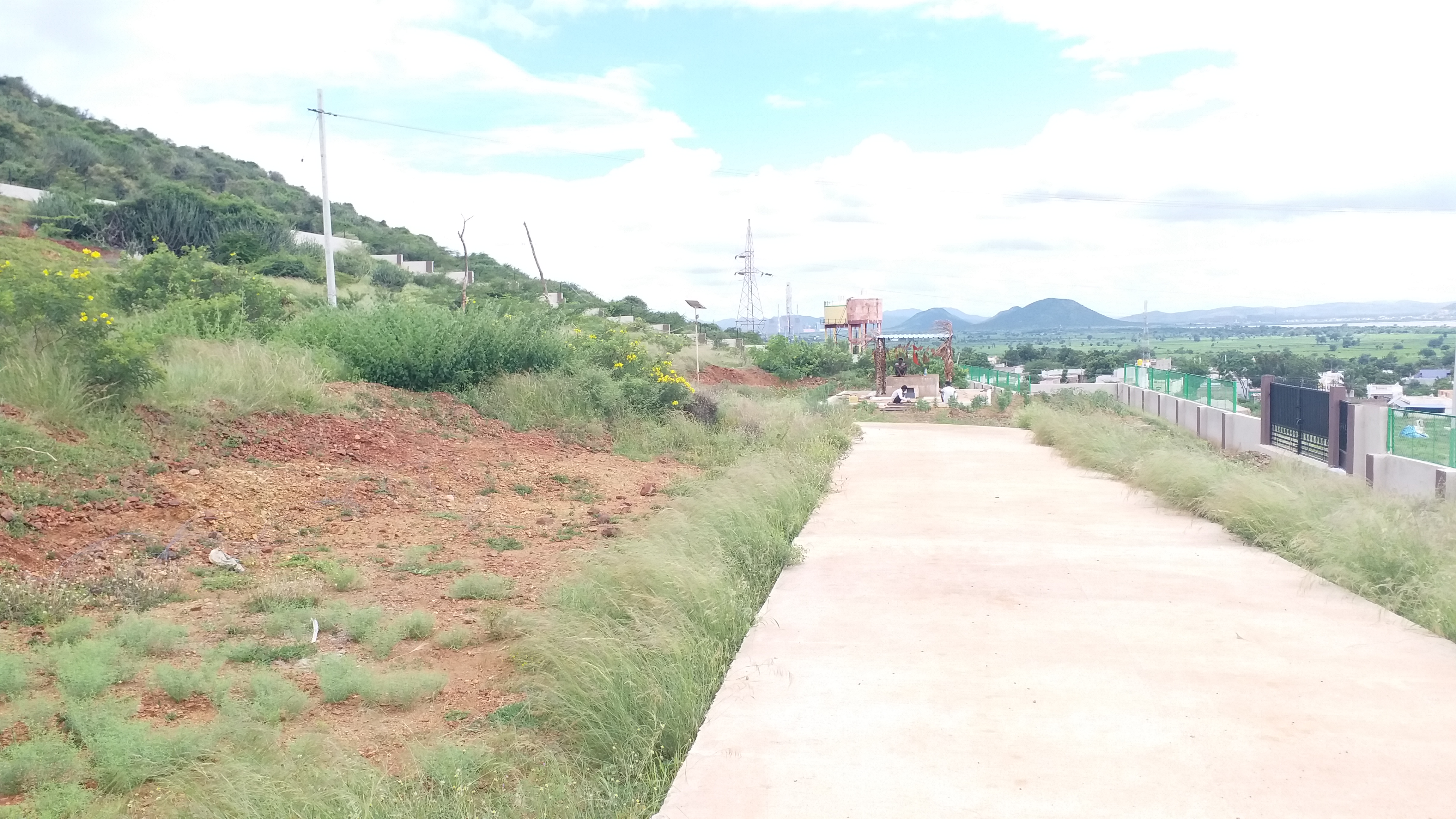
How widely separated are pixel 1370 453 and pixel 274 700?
50.3 ft

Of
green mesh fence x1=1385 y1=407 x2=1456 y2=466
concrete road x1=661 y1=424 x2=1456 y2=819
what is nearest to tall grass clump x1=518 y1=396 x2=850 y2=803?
concrete road x1=661 y1=424 x2=1456 y2=819

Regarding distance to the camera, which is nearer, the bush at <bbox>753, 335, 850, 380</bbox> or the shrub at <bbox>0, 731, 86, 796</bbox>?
the shrub at <bbox>0, 731, 86, 796</bbox>

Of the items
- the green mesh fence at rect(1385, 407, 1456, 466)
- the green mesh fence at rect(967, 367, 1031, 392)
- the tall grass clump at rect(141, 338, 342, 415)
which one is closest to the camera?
the tall grass clump at rect(141, 338, 342, 415)

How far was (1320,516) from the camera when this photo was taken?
32.4ft

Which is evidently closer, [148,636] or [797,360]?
[148,636]

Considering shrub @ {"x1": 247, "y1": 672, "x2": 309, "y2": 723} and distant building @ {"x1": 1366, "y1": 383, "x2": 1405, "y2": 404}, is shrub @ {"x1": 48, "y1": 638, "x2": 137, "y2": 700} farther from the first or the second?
distant building @ {"x1": 1366, "y1": 383, "x2": 1405, "y2": 404}

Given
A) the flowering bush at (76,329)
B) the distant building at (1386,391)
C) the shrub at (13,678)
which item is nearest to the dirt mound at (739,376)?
the distant building at (1386,391)

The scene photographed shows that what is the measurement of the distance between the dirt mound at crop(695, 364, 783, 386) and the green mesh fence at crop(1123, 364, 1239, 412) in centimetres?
1364

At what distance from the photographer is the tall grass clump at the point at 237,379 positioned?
11.7 m

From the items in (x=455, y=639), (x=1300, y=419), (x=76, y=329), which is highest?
(x=76, y=329)

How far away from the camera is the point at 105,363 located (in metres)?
10.6

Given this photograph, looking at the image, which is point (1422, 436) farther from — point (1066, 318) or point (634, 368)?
point (1066, 318)

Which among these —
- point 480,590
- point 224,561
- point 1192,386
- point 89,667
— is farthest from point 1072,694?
point 1192,386

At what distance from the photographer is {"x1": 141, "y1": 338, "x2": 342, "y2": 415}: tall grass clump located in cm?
1171
